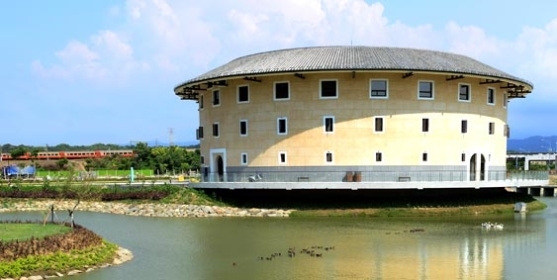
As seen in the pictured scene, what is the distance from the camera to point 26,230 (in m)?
17.5

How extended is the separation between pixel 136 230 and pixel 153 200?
316 inches

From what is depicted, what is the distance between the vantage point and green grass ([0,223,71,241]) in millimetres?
16109

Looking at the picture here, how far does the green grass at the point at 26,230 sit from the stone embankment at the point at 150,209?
11.1 metres

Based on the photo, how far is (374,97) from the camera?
3145cm

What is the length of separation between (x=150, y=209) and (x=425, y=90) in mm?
15546

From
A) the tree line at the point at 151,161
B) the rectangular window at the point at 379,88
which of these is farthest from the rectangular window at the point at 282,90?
the tree line at the point at 151,161

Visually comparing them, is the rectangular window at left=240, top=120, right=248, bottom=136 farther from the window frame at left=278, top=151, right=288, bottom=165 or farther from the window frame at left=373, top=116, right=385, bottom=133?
the window frame at left=373, top=116, right=385, bottom=133

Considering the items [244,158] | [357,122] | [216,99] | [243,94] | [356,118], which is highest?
[243,94]

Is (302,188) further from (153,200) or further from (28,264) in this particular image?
(28,264)

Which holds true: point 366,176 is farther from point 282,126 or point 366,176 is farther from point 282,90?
point 282,90

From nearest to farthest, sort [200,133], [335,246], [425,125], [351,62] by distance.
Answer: [335,246] → [351,62] → [425,125] → [200,133]

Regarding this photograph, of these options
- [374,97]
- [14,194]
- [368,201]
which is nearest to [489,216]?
[368,201]

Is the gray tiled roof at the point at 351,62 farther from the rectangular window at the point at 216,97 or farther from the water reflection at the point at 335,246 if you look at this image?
the water reflection at the point at 335,246

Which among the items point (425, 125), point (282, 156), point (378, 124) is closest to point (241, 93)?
point (282, 156)
